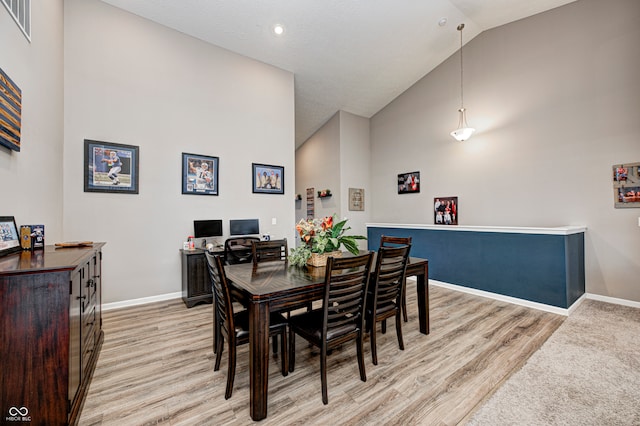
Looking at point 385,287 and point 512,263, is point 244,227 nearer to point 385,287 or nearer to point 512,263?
point 385,287

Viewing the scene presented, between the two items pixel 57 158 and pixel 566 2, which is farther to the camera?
pixel 566 2

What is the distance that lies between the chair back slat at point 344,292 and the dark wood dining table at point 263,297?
14cm

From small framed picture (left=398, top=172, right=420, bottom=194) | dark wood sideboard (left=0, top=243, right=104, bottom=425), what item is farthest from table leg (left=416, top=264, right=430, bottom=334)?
small framed picture (left=398, top=172, right=420, bottom=194)

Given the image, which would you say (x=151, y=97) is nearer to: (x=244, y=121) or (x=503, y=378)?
(x=244, y=121)

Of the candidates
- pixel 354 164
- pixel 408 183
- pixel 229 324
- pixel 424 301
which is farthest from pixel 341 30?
pixel 229 324

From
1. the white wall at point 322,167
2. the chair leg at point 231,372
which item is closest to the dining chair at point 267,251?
the chair leg at point 231,372

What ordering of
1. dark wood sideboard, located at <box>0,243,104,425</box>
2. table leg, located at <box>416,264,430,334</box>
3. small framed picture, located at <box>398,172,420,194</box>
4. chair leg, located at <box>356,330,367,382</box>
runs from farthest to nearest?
small framed picture, located at <box>398,172,420,194</box> < table leg, located at <box>416,264,430,334</box> < chair leg, located at <box>356,330,367,382</box> < dark wood sideboard, located at <box>0,243,104,425</box>

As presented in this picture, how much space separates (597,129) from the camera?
3.94 meters

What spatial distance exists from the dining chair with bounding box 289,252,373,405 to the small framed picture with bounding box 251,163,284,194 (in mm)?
3218

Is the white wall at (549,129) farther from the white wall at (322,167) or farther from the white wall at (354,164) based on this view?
the white wall at (322,167)

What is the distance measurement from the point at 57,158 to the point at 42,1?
158 centimetres

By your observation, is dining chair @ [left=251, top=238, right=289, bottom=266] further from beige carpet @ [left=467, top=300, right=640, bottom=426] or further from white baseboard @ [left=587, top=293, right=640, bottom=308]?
white baseboard @ [left=587, top=293, right=640, bottom=308]

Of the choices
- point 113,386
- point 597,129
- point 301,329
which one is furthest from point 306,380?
point 597,129

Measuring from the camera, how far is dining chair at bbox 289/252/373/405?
181 centimetres
